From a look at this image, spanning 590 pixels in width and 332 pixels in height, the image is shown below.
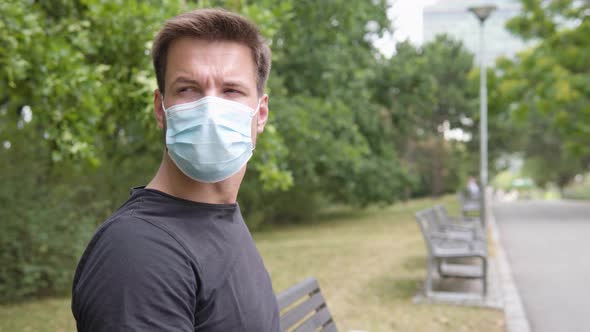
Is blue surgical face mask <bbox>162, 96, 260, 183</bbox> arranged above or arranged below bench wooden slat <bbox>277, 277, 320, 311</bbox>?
above

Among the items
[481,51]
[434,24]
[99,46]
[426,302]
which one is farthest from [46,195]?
[434,24]

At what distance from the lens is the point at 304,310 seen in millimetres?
3211

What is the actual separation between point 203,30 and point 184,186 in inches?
16.6

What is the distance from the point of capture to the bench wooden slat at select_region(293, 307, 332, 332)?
3147mm

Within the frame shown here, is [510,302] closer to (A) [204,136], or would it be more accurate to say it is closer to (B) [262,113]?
(B) [262,113]

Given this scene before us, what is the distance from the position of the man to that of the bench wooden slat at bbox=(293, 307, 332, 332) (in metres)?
1.29

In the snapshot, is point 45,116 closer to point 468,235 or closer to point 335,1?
point 468,235

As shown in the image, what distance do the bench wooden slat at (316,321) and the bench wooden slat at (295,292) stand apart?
0.42 feet

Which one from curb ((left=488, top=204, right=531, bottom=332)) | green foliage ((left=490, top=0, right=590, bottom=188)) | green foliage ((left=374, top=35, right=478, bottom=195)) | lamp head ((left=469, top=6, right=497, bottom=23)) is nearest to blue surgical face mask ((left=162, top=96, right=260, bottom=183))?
curb ((left=488, top=204, right=531, bottom=332))

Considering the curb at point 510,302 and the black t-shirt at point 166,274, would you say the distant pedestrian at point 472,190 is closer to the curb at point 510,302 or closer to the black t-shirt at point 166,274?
the curb at point 510,302

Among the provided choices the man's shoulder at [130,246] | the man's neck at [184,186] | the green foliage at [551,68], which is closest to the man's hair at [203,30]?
the man's neck at [184,186]

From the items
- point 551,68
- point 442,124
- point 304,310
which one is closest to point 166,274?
point 304,310

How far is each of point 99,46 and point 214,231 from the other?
5.26 metres

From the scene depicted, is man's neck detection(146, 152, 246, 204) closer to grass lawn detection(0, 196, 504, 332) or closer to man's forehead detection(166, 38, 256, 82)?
man's forehead detection(166, 38, 256, 82)
